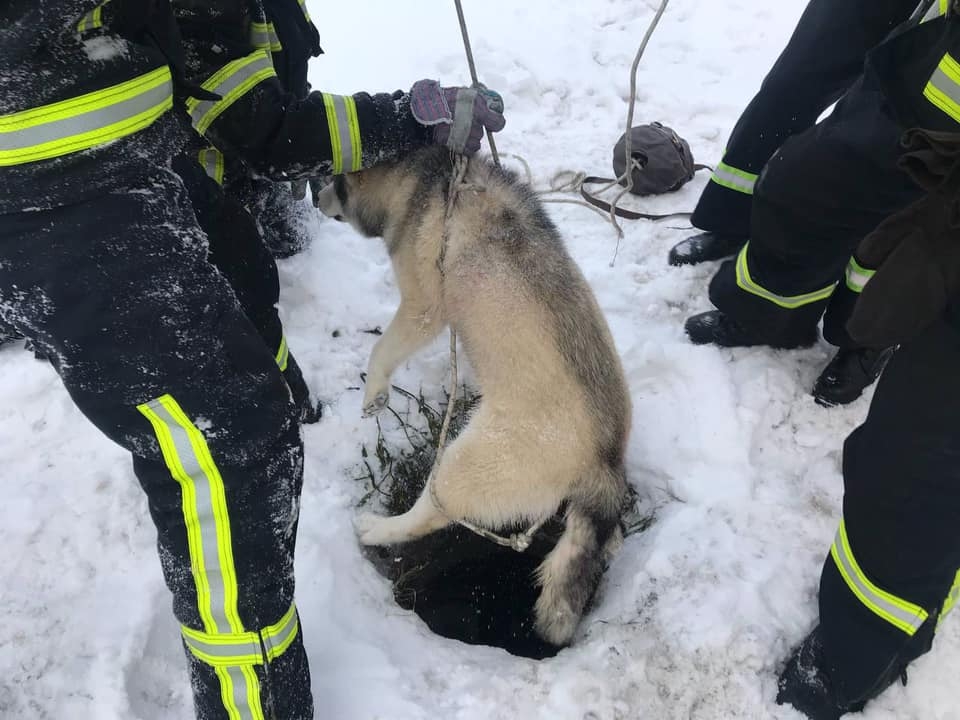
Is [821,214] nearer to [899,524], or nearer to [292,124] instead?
[899,524]

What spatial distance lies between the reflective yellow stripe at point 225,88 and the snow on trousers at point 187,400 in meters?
0.68

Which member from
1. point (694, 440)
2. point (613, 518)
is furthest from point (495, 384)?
point (694, 440)

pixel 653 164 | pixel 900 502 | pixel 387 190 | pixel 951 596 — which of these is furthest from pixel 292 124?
pixel 653 164

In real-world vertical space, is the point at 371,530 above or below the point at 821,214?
below

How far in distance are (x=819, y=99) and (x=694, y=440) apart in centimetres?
148

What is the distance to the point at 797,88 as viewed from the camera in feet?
8.14

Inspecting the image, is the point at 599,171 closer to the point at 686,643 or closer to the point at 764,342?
the point at 764,342

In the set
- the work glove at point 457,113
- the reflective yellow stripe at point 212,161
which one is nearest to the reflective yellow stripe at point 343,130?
the work glove at point 457,113

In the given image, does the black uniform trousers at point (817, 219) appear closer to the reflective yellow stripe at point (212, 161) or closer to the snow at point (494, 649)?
the snow at point (494, 649)

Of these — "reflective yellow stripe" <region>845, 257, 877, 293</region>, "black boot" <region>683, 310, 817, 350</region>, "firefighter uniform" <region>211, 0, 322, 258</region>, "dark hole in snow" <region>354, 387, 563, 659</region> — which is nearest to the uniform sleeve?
"firefighter uniform" <region>211, 0, 322, 258</region>

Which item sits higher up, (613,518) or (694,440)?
(613,518)

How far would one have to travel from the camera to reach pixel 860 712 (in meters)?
1.58

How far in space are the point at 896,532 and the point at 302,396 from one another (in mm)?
1839

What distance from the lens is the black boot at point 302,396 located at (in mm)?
2230
